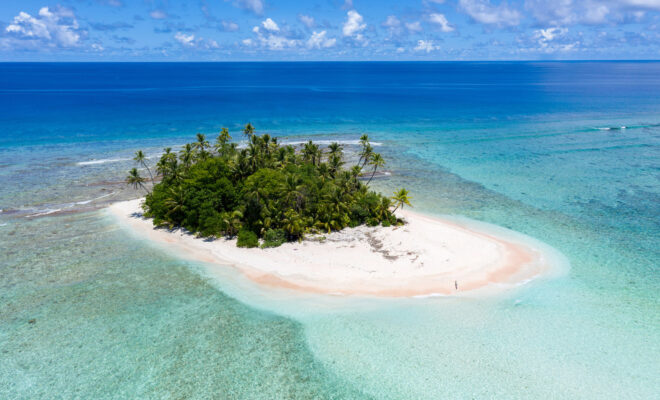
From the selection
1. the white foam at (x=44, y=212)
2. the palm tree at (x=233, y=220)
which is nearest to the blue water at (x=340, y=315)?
the white foam at (x=44, y=212)

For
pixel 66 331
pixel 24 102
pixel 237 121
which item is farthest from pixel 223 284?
pixel 24 102

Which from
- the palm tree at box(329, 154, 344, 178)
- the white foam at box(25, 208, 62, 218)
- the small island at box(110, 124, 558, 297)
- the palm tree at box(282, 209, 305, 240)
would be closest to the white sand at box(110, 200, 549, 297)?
the small island at box(110, 124, 558, 297)

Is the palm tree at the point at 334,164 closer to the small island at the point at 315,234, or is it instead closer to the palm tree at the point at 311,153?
the small island at the point at 315,234

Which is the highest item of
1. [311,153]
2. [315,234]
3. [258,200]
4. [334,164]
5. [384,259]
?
[311,153]

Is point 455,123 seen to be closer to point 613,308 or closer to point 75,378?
point 613,308

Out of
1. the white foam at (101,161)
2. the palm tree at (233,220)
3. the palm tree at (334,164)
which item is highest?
the palm tree at (334,164)

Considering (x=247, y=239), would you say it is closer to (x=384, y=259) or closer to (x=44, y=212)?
(x=384, y=259)

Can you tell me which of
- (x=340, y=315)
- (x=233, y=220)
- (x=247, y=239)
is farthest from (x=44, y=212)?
(x=340, y=315)
